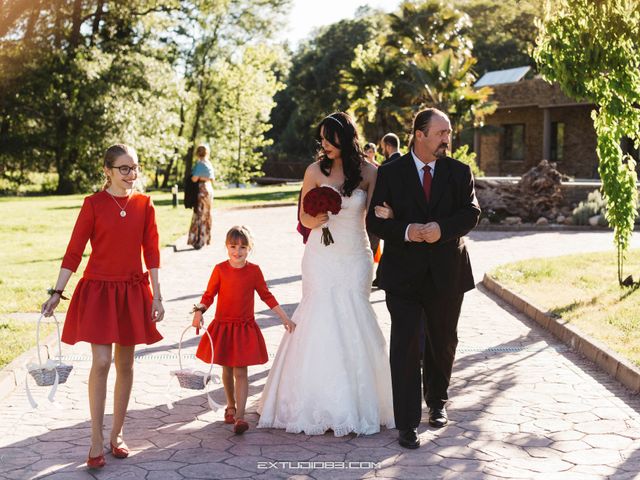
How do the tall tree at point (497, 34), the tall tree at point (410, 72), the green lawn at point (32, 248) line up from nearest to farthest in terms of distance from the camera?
the green lawn at point (32, 248) → the tall tree at point (410, 72) → the tall tree at point (497, 34)

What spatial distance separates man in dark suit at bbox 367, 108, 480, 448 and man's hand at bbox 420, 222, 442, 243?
0.35 feet

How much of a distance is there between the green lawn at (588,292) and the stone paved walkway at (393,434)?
476 millimetres

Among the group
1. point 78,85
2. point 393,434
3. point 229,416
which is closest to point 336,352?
point 393,434

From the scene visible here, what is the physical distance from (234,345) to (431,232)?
158 centimetres

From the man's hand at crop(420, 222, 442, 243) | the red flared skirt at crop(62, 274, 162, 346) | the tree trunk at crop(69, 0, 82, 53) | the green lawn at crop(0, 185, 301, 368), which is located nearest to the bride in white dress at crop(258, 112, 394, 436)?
the man's hand at crop(420, 222, 442, 243)

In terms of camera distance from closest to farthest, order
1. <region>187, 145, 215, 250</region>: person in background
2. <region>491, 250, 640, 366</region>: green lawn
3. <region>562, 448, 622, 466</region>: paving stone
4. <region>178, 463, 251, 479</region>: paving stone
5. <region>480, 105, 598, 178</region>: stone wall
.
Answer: <region>178, 463, 251, 479</region>: paving stone, <region>562, 448, 622, 466</region>: paving stone, <region>491, 250, 640, 366</region>: green lawn, <region>187, 145, 215, 250</region>: person in background, <region>480, 105, 598, 178</region>: stone wall

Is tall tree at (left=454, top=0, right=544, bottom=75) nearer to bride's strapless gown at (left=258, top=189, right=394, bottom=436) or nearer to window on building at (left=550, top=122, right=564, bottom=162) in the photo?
window on building at (left=550, top=122, right=564, bottom=162)

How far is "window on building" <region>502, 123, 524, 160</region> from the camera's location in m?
41.8

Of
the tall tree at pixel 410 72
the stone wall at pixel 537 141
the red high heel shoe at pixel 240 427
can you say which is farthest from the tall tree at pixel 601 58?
the stone wall at pixel 537 141

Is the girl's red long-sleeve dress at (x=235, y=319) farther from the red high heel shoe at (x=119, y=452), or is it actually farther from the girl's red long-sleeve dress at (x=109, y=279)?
the red high heel shoe at (x=119, y=452)

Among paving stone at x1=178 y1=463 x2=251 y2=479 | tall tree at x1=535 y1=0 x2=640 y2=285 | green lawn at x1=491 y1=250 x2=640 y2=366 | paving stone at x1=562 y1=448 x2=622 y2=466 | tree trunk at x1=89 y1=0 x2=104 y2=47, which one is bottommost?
paving stone at x1=562 y1=448 x2=622 y2=466

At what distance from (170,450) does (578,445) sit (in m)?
2.61

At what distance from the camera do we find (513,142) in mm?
42406

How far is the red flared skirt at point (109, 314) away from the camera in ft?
16.5
